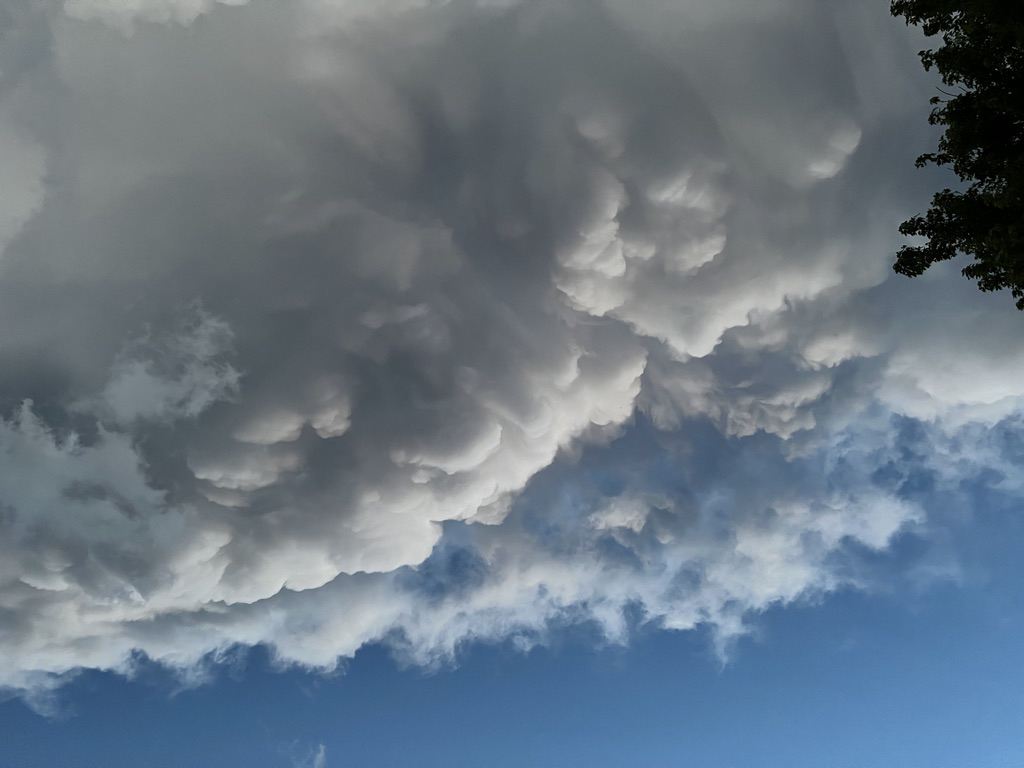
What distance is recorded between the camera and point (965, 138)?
22.1 meters

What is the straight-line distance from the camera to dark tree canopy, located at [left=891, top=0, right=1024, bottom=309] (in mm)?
19547

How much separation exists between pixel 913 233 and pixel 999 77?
5.91 m

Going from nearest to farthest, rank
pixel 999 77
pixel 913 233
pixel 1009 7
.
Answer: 1. pixel 1009 7
2. pixel 999 77
3. pixel 913 233

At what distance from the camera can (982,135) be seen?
866 inches

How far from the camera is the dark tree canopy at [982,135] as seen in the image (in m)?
19.5

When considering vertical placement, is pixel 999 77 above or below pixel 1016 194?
above

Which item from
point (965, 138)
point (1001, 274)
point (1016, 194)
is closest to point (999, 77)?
point (965, 138)

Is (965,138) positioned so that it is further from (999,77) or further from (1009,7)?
(1009,7)

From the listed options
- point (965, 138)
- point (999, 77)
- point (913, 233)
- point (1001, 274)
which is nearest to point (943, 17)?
point (999, 77)

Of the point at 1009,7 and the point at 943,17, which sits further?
the point at 943,17

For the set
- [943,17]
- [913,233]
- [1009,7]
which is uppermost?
[943,17]

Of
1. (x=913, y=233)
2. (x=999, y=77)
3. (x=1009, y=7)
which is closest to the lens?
(x=1009, y=7)

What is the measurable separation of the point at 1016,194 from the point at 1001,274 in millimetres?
4707

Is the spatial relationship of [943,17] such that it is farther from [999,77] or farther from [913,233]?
[913,233]
